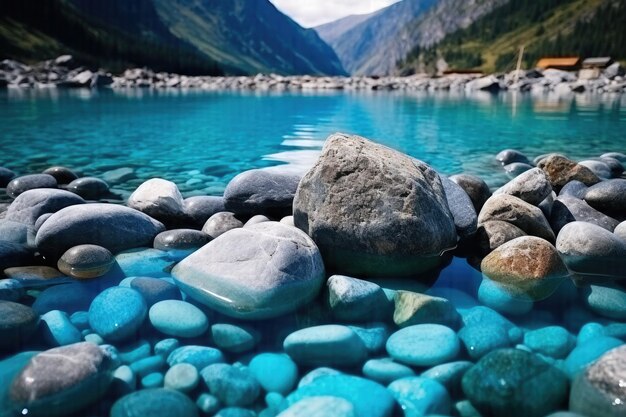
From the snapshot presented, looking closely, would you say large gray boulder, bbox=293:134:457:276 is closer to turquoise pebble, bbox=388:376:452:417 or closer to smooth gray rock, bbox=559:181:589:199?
turquoise pebble, bbox=388:376:452:417

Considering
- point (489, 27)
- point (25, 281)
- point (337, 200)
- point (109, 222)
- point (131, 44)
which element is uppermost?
point (489, 27)

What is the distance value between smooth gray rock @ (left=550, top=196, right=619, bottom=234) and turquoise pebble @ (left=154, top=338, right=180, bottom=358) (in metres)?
4.65

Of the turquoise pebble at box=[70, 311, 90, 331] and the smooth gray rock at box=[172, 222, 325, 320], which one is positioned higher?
the smooth gray rock at box=[172, 222, 325, 320]

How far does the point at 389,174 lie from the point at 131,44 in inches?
4965

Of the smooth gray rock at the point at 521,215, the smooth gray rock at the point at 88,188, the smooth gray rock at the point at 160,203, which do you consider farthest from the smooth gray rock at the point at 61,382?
the smooth gray rock at the point at 88,188

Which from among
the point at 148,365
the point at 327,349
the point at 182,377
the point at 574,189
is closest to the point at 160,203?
the point at 148,365

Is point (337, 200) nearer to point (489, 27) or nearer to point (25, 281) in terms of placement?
point (25, 281)

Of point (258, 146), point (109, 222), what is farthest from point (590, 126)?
point (109, 222)

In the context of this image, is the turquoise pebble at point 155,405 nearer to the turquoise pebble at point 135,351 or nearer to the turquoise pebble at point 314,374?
the turquoise pebble at point 135,351

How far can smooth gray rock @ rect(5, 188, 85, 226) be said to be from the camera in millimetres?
6023

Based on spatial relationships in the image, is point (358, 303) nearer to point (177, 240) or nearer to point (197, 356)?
point (197, 356)

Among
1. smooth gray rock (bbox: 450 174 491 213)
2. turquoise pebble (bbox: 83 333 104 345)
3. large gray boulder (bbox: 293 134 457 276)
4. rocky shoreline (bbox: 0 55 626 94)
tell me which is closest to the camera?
turquoise pebble (bbox: 83 333 104 345)

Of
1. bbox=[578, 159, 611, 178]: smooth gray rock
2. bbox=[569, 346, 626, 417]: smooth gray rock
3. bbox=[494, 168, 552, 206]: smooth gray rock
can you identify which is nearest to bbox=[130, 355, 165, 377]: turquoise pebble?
bbox=[569, 346, 626, 417]: smooth gray rock

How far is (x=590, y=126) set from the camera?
20547 millimetres
